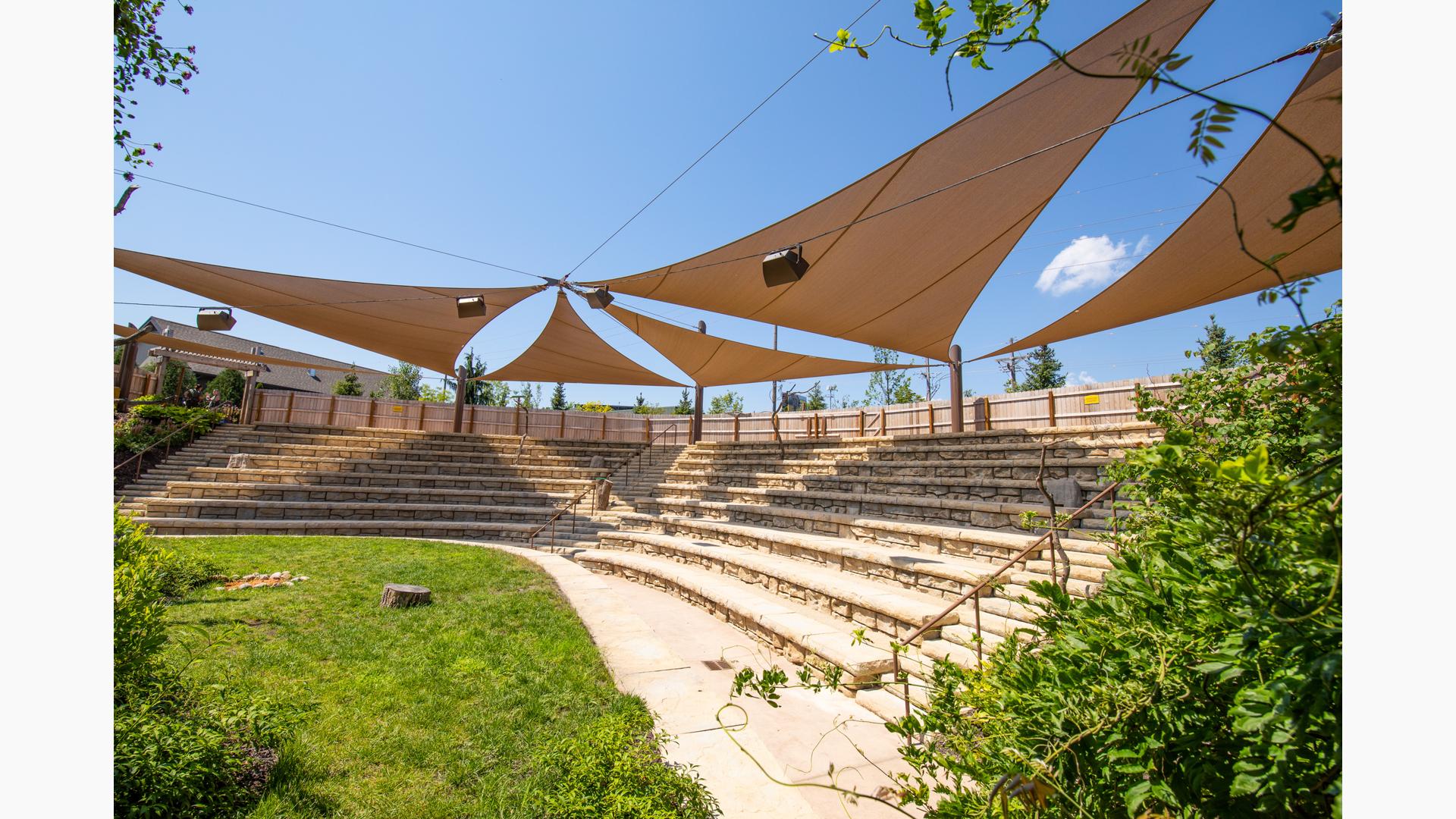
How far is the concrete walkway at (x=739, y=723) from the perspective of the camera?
8.68ft

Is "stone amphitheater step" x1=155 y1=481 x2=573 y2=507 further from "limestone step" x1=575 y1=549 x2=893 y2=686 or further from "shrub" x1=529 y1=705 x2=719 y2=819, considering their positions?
"shrub" x1=529 y1=705 x2=719 y2=819

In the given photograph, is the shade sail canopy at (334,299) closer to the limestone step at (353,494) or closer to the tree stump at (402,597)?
the limestone step at (353,494)

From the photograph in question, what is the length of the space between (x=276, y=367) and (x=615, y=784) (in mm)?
43861

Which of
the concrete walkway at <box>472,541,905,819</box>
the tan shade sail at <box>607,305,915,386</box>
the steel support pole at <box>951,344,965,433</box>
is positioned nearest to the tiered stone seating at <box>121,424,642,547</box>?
the tan shade sail at <box>607,305,915,386</box>

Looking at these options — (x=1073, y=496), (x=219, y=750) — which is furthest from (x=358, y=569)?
(x=1073, y=496)

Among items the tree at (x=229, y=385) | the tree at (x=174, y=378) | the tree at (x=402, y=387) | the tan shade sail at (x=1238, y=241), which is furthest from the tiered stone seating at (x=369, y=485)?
the tree at (x=402, y=387)

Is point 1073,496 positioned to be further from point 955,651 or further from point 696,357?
point 696,357

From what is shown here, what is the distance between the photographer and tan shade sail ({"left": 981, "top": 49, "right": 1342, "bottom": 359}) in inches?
181

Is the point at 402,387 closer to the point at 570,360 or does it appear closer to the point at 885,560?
the point at 570,360

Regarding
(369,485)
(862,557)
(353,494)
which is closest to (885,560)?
(862,557)

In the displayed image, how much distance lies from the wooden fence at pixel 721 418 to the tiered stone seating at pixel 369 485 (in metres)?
1.59

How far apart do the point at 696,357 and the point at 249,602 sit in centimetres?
978

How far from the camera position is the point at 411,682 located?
152 inches

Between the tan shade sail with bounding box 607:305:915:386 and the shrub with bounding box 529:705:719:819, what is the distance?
9.57m
